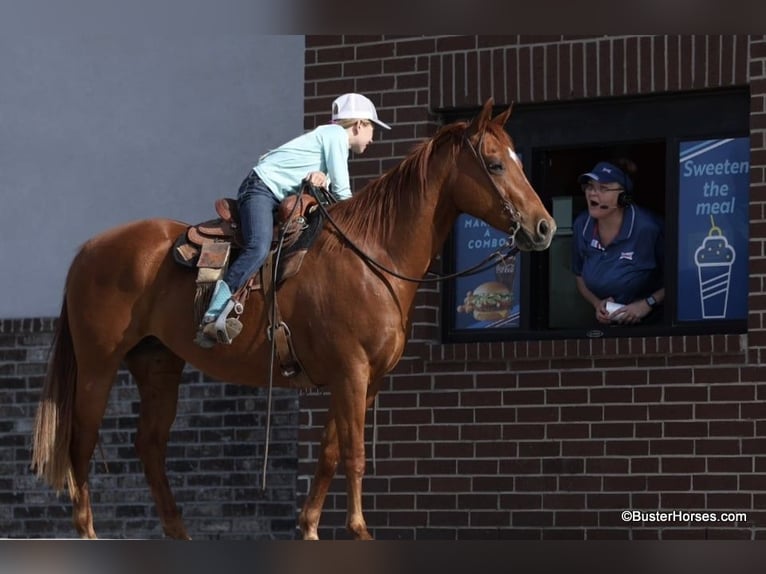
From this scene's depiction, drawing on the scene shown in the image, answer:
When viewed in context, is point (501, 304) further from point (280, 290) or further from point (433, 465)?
point (280, 290)

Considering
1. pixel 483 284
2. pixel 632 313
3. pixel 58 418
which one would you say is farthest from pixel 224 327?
pixel 632 313

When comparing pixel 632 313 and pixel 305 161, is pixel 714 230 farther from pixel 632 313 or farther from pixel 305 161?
pixel 305 161

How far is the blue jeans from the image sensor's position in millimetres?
10023

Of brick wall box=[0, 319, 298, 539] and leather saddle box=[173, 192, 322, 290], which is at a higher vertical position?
leather saddle box=[173, 192, 322, 290]

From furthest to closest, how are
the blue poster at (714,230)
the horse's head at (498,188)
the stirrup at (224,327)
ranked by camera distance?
1. the blue poster at (714,230)
2. the stirrup at (224,327)
3. the horse's head at (498,188)

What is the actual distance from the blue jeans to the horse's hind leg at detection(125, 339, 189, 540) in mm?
1044

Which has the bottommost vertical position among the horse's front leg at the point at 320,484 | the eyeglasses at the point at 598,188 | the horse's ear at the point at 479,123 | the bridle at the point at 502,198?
the horse's front leg at the point at 320,484

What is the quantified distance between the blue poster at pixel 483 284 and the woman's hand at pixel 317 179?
2304mm

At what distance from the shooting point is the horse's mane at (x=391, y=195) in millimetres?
10094

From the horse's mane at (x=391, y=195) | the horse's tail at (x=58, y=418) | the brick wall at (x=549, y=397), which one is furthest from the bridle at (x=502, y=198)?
the horse's tail at (x=58, y=418)

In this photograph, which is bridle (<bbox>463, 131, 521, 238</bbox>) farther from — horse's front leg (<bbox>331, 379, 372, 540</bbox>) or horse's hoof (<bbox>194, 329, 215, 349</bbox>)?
horse's hoof (<bbox>194, 329, 215, 349</bbox>)

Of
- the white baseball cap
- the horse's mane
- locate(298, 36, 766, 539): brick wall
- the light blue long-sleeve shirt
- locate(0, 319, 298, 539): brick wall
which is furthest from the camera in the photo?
locate(0, 319, 298, 539): brick wall

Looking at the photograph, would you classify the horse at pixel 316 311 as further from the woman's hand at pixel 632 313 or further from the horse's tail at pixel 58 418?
the woman's hand at pixel 632 313

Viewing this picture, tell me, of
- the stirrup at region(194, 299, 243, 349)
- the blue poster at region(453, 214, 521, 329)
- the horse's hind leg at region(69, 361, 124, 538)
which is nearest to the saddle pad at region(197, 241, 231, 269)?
the stirrup at region(194, 299, 243, 349)
